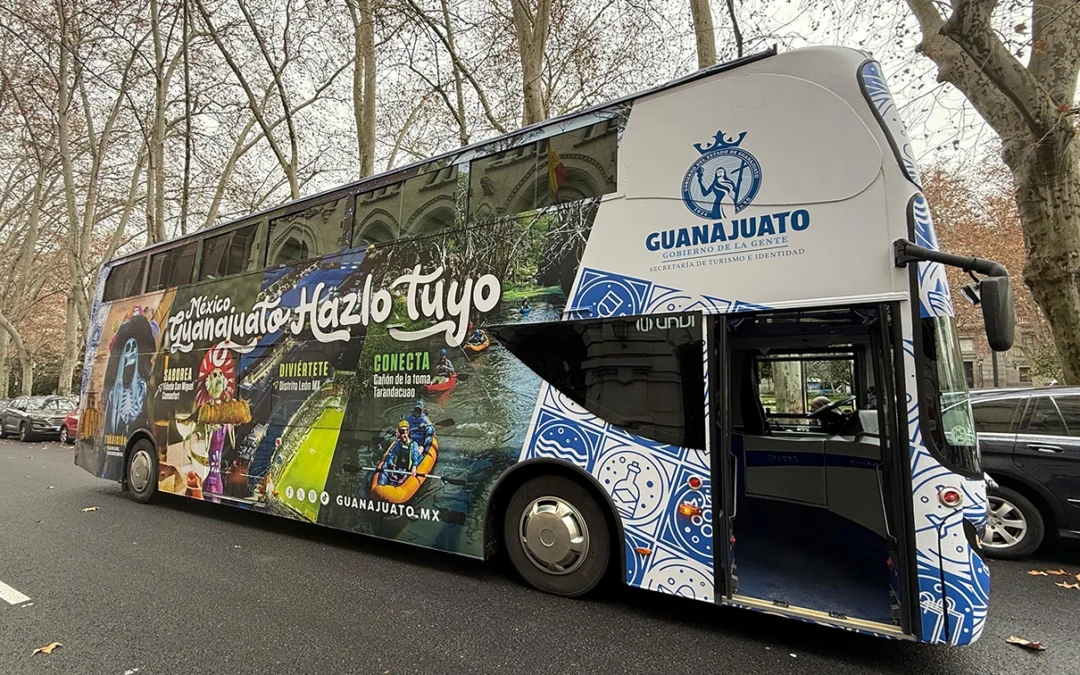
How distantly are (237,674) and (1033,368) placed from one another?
2934cm

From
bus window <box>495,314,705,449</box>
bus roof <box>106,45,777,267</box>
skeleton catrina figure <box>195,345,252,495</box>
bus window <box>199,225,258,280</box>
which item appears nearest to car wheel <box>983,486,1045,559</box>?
bus window <box>495,314,705,449</box>

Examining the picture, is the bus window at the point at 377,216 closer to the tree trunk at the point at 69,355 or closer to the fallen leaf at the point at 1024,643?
the fallen leaf at the point at 1024,643

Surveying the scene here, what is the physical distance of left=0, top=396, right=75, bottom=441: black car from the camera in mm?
18281

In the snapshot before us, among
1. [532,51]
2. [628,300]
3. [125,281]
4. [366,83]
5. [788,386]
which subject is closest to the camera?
[628,300]

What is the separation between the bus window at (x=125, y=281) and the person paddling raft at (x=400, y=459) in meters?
5.67

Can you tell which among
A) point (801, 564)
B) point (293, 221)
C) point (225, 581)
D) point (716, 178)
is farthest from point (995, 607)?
point (293, 221)

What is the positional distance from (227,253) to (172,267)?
1.43m

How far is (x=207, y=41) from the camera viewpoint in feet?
52.4

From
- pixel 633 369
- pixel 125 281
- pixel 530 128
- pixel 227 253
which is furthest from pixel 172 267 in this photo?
pixel 633 369

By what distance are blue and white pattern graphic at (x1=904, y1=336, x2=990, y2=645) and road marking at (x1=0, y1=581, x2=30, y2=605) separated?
6034 mm

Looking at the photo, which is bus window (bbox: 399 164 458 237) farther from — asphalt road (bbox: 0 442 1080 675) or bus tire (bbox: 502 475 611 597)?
asphalt road (bbox: 0 442 1080 675)

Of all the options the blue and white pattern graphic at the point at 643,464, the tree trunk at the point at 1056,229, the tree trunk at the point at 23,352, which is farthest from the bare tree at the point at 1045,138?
the tree trunk at the point at 23,352

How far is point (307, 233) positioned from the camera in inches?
241

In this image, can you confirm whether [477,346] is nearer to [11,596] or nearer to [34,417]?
[11,596]
